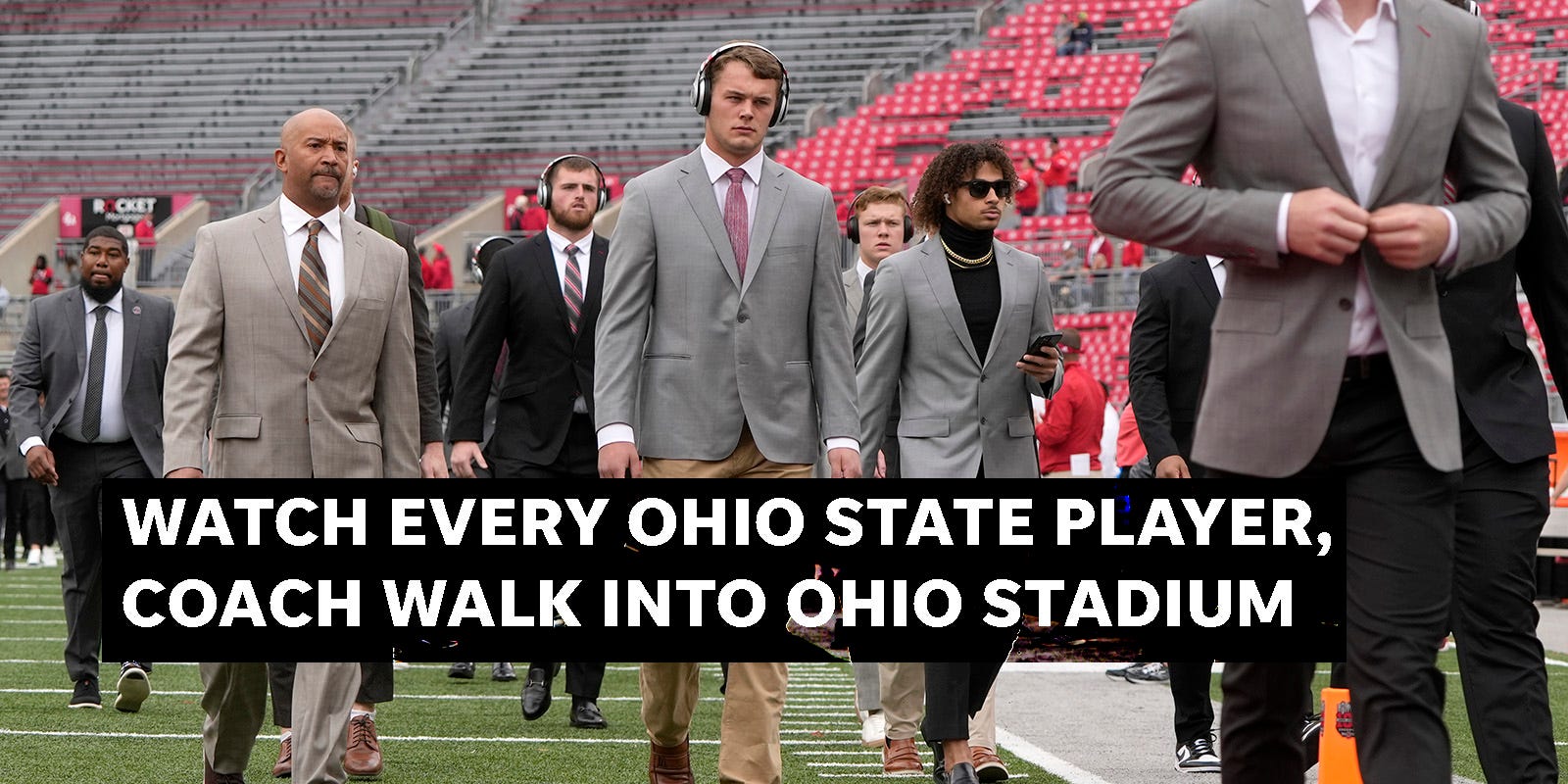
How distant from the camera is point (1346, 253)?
334cm

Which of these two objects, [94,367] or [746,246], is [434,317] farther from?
[746,246]

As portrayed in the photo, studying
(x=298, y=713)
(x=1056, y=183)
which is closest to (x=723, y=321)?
(x=298, y=713)

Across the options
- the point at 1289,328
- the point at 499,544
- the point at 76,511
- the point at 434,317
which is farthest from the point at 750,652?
the point at 434,317

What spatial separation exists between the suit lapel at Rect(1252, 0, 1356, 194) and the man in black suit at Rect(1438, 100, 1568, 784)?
1.43 m

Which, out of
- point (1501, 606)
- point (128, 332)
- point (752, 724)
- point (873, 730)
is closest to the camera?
point (1501, 606)

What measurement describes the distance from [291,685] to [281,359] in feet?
4.34

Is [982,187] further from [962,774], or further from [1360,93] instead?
[1360,93]

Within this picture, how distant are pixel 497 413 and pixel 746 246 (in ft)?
8.84

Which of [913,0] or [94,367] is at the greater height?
[913,0]

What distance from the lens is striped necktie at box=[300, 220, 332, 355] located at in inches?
221

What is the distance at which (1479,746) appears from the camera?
4.84 m

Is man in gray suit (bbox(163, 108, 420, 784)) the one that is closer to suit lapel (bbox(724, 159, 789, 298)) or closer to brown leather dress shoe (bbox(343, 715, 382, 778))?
brown leather dress shoe (bbox(343, 715, 382, 778))

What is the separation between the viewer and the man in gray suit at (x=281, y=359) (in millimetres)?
5539

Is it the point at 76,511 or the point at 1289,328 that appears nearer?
the point at 1289,328
